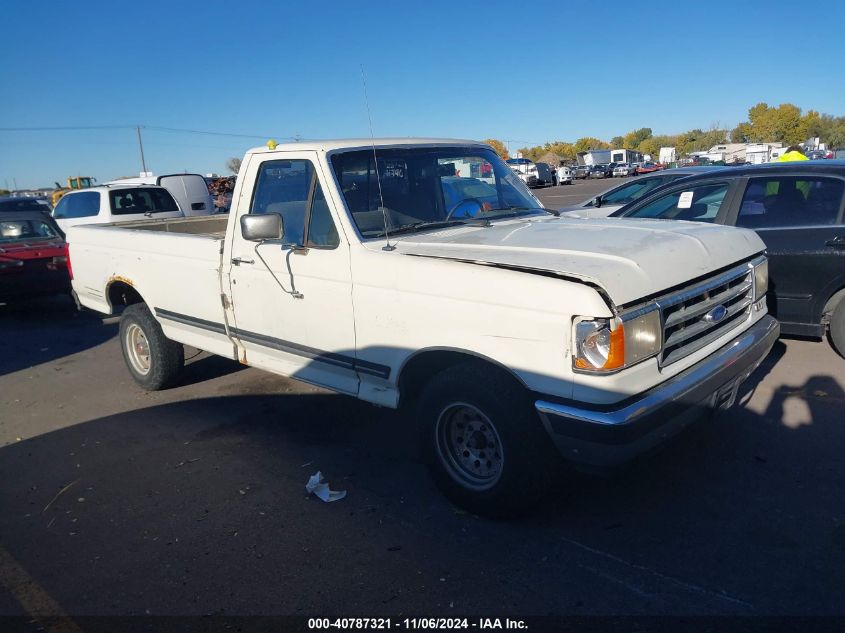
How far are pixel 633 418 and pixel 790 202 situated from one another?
404 cm

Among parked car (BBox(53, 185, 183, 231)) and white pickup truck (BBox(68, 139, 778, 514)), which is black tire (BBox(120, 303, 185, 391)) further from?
parked car (BBox(53, 185, 183, 231))

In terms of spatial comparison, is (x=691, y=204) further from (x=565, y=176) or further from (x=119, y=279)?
(x=565, y=176)

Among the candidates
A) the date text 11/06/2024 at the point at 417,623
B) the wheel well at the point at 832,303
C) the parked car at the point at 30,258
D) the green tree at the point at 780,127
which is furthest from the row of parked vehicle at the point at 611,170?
the date text 11/06/2024 at the point at 417,623

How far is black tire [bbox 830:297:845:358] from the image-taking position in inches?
213

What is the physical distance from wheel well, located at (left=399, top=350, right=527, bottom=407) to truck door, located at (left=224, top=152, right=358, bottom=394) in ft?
1.24

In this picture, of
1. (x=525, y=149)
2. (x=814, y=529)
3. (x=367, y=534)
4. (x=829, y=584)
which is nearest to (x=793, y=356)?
(x=814, y=529)

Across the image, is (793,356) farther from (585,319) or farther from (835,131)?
(835,131)

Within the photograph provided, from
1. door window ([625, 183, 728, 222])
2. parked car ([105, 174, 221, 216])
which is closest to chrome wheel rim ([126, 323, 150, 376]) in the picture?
door window ([625, 183, 728, 222])

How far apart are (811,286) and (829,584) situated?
3.41 m

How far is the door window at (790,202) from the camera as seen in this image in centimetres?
552

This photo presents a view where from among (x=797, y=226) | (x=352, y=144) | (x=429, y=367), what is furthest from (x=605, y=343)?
(x=797, y=226)

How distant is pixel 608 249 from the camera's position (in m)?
3.21

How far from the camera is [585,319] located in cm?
278

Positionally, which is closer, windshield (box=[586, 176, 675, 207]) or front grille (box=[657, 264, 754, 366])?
front grille (box=[657, 264, 754, 366])
